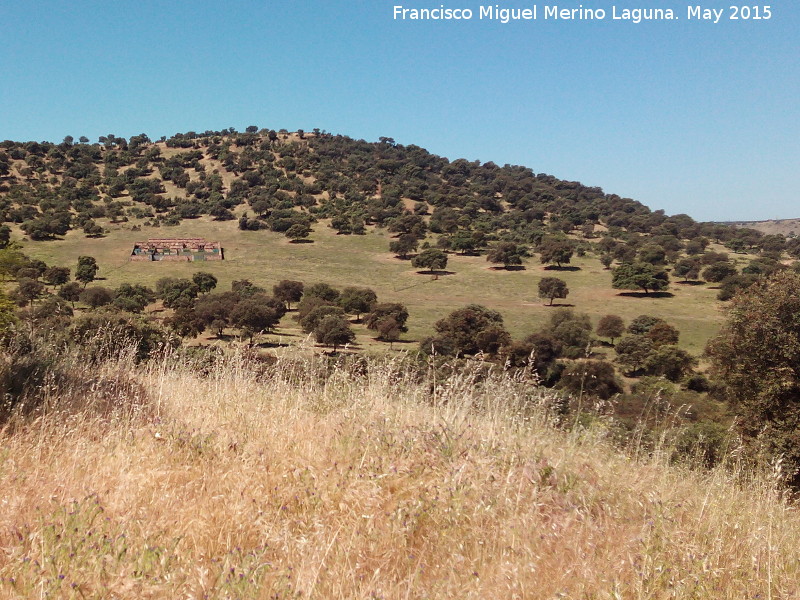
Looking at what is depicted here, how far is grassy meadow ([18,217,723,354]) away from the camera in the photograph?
54.9 m

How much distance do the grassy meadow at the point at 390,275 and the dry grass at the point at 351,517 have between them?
37164 millimetres

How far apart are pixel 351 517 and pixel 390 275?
74188 millimetres

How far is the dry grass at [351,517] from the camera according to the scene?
2430 millimetres

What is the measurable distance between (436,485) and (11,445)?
9.33 feet

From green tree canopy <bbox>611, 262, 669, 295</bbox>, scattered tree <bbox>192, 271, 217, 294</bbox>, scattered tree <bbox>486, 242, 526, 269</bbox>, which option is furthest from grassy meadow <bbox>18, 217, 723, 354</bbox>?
scattered tree <bbox>192, 271, 217, 294</bbox>

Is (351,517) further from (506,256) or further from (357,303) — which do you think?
(506,256)

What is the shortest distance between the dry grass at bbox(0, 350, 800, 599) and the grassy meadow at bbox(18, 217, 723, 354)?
37.2 m

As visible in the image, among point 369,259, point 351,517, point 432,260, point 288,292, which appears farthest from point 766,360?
point 369,259

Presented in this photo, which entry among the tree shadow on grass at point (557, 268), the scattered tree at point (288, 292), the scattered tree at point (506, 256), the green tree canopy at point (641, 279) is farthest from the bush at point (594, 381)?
the tree shadow on grass at point (557, 268)

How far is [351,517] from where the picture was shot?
3.03 meters

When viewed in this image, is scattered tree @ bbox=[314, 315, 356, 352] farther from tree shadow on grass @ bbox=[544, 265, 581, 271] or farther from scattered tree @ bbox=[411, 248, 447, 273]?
tree shadow on grass @ bbox=[544, 265, 581, 271]

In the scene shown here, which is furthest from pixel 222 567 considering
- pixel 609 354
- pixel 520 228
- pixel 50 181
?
pixel 50 181

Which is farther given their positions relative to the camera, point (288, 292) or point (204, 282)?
point (204, 282)

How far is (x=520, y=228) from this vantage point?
4525 inches
